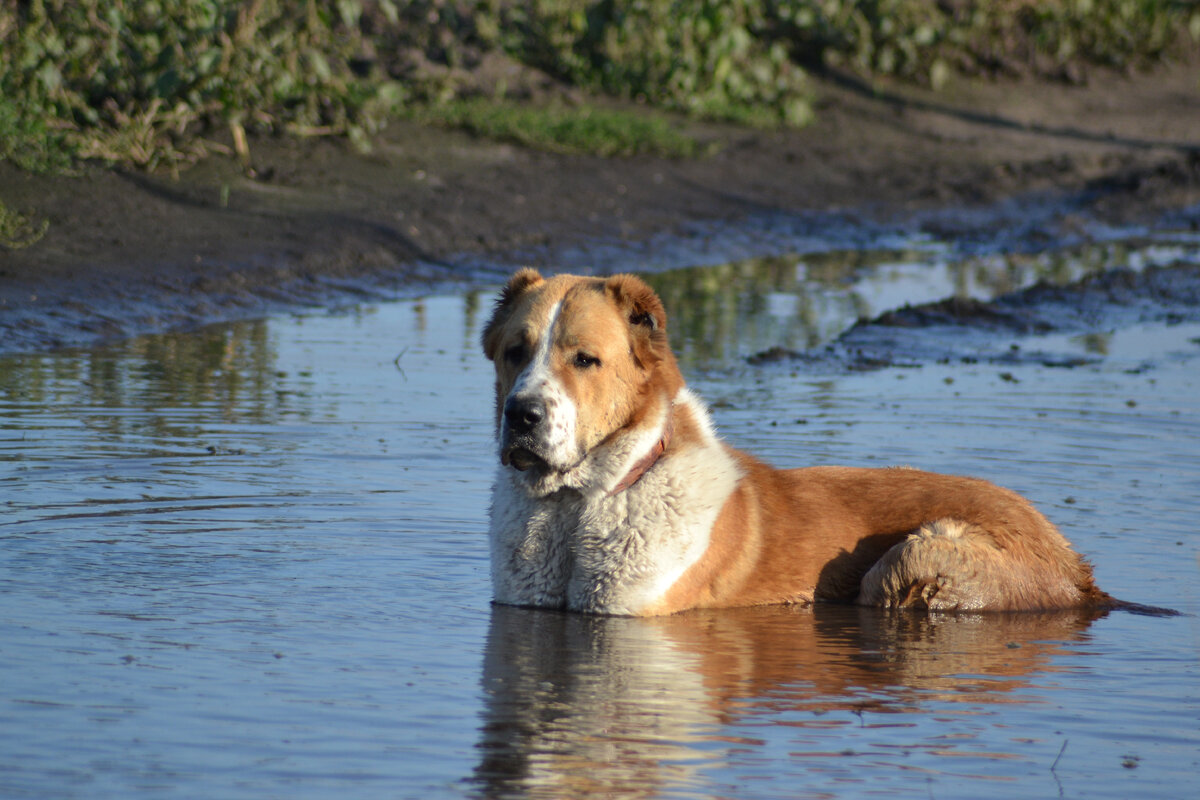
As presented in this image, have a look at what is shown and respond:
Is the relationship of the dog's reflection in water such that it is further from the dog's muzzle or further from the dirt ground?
the dirt ground

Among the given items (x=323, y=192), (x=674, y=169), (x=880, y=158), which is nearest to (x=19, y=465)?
(x=323, y=192)

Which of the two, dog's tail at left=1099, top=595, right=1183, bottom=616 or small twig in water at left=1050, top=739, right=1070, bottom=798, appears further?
dog's tail at left=1099, top=595, right=1183, bottom=616

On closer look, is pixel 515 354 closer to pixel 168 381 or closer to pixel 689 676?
pixel 689 676

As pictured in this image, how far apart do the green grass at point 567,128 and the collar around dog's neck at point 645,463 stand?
12637 millimetres

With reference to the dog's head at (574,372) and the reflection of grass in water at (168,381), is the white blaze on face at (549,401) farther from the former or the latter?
the reflection of grass in water at (168,381)

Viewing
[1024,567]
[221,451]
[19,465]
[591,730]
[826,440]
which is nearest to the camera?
[591,730]

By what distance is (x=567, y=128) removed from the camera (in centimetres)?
1912

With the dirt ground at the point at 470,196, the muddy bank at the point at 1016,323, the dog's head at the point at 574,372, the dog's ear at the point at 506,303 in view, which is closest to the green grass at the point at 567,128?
the dirt ground at the point at 470,196

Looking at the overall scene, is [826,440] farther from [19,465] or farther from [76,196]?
[76,196]

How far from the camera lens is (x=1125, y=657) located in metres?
6.19

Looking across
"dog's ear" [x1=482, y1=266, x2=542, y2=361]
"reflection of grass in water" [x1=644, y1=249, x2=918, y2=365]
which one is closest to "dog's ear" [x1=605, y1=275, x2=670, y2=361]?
"dog's ear" [x1=482, y1=266, x2=542, y2=361]

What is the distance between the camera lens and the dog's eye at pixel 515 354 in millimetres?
6023

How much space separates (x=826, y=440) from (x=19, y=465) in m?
4.60

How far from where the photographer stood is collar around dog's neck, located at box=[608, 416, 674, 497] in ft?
20.4
